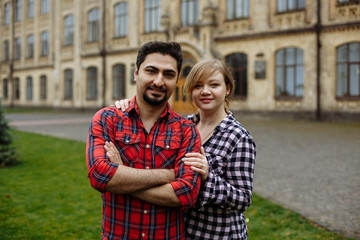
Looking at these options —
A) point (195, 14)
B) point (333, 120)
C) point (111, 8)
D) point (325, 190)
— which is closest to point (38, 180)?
point (325, 190)

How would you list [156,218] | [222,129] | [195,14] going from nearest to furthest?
[156,218] → [222,129] → [195,14]

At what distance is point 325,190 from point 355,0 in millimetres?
14860

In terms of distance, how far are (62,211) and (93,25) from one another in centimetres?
2699

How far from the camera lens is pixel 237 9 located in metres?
21.5

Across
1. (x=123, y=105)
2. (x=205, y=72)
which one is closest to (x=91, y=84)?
(x=123, y=105)

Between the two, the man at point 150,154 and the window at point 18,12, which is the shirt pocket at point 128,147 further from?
the window at point 18,12

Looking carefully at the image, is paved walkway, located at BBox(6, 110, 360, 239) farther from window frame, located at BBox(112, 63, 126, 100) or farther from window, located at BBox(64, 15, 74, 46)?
window, located at BBox(64, 15, 74, 46)

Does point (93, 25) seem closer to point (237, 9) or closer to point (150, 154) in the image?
point (237, 9)

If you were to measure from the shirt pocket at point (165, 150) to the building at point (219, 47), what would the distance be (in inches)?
694

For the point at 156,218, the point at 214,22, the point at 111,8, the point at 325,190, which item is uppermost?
the point at 111,8

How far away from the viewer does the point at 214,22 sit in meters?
22.1

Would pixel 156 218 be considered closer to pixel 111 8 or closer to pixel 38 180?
pixel 38 180

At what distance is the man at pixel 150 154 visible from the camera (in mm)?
1940

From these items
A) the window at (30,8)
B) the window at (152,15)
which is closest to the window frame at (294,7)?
the window at (152,15)
